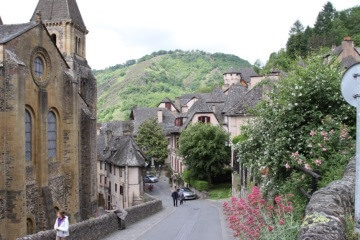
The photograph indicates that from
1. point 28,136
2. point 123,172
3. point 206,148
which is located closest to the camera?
point 28,136

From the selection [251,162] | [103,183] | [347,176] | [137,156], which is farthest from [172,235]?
[103,183]

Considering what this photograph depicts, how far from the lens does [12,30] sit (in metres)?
24.8

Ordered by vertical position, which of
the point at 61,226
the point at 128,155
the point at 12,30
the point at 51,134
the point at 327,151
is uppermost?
the point at 12,30

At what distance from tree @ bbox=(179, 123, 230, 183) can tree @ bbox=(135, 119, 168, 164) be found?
15663mm

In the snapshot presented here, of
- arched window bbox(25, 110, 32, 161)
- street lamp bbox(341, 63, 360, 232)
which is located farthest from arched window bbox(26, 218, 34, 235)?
street lamp bbox(341, 63, 360, 232)

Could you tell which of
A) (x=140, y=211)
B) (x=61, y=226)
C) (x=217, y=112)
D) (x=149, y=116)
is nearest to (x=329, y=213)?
(x=61, y=226)

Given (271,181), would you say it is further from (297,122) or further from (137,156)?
(137,156)

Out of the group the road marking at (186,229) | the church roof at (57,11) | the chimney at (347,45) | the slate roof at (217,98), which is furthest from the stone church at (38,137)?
the chimney at (347,45)

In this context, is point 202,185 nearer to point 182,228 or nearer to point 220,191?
point 220,191

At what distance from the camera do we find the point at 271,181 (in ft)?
A: 49.5

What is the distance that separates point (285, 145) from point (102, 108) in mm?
159168

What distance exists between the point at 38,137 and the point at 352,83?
75.7ft

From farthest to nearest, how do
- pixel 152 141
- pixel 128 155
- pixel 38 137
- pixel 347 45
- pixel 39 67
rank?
1. pixel 152 141
2. pixel 347 45
3. pixel 128 155
4. pixel 39 67
5. pixel 38 137

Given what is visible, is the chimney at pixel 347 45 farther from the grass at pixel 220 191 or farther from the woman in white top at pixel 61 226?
the woman in white top at pixel 61 226
